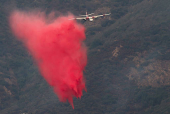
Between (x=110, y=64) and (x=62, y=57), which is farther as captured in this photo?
(x=110, y=64)

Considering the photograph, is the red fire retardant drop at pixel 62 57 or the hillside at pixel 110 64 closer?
the red fire retardant drop at pixel 62 57

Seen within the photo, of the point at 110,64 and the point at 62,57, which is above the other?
the point at 110,64

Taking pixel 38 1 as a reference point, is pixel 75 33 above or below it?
below

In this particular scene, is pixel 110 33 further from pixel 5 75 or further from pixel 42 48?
pixel 42 48

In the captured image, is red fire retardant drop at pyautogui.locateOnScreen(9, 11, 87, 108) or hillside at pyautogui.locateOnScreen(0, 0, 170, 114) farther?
hillside at pyautogui.locateOnScreen(0, 0, 170, 114)

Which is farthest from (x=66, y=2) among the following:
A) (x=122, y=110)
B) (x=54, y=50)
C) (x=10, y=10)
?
(x=54, y=50)

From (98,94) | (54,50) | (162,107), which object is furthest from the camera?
(98,94)

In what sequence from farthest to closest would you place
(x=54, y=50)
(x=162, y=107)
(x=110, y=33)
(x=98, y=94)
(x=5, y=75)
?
1. (x=110, y=33)
2. (x=5, y=75)
3. (x=98, y=94)
4. (x=162, y=107)
5. (x=54, y=50)

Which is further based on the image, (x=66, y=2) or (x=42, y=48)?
(x=66, y=2)
